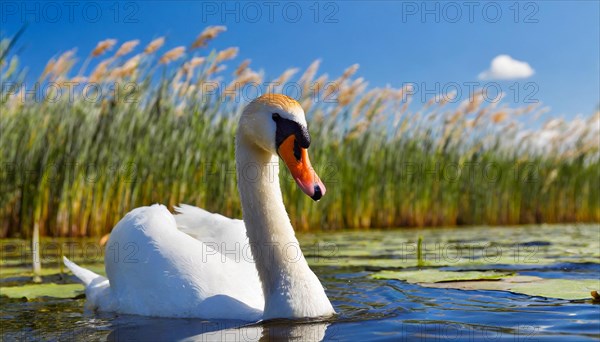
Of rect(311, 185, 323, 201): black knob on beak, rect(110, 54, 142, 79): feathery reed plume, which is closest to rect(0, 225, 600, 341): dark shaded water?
rect(311, 185, 323, 201): black knob on beak

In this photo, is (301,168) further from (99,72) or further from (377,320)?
(99,72)

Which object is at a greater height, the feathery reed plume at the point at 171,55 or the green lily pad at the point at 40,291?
the feathery reed plume at the point at 171,55

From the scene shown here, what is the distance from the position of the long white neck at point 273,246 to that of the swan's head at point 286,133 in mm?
162

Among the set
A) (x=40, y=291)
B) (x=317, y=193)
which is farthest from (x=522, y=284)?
(x=40, y=291)

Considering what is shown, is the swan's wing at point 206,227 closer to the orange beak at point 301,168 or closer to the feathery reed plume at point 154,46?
the orange beak at point 301,168

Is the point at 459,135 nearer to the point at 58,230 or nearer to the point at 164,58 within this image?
the point at 164,58

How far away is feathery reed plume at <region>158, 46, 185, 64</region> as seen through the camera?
Result: 9.55m

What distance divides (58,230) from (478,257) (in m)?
5.13

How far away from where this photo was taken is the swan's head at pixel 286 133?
322 cm

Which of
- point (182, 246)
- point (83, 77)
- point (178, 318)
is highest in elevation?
point (83, 77)

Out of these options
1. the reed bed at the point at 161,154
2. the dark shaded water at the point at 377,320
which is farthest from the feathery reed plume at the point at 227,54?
the dark shaded water at the point at 377,320

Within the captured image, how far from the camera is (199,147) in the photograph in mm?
9266

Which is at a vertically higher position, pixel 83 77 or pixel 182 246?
pixel 83 77

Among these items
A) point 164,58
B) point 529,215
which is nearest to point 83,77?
point 164,58
